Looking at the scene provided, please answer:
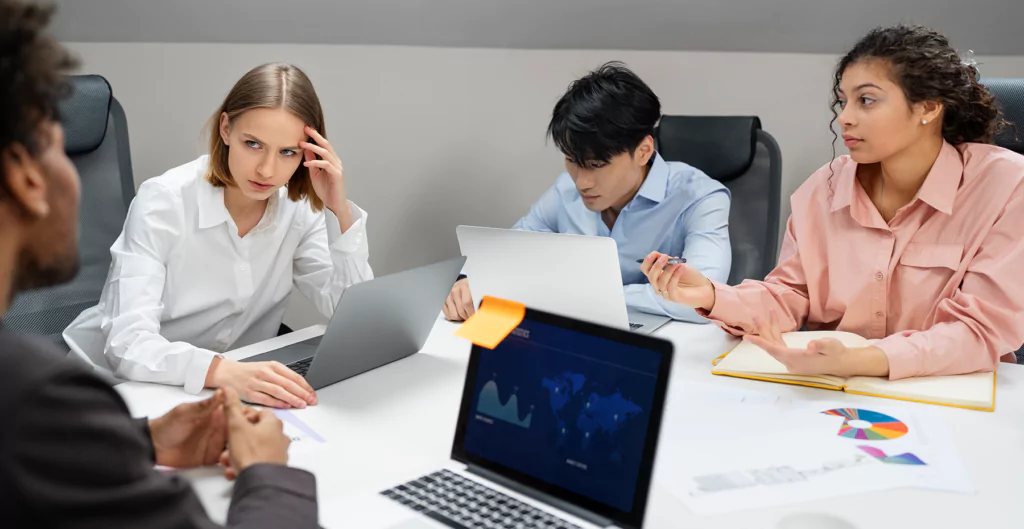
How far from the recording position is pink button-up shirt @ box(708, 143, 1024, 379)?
142 centimetres

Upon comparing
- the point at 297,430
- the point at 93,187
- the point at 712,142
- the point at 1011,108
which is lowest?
the point at 297,430

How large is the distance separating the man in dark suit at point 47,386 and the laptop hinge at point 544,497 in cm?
37

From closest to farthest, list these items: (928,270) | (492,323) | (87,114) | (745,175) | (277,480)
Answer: (277,480)
(492,323)
(928,270)
(87,114)
(745,175)

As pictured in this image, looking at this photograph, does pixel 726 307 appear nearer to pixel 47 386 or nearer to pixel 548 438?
pixel 548 438

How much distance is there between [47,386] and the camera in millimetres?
646

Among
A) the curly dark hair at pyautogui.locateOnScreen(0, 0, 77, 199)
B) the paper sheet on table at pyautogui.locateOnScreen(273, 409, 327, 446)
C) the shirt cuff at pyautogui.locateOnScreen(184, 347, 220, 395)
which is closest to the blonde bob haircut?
the shirt cuff at pyautogui.locateOnScreen(184, 347, 220, 395)

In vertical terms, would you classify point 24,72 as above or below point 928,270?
above

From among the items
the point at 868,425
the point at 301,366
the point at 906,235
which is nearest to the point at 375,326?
the point at 301,366

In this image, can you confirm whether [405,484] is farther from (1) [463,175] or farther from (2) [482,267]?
(1) [463,175]

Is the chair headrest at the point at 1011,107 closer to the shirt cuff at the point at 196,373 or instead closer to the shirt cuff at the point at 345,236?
the shirt cuff at the point at 345,236

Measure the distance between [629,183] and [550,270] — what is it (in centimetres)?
79

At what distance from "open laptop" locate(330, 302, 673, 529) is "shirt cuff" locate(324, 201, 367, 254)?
0.80 metres

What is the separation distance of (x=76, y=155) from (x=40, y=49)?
58.1 inches

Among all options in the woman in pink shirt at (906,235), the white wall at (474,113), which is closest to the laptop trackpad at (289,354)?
the woman in pink shirt at (906,235)
